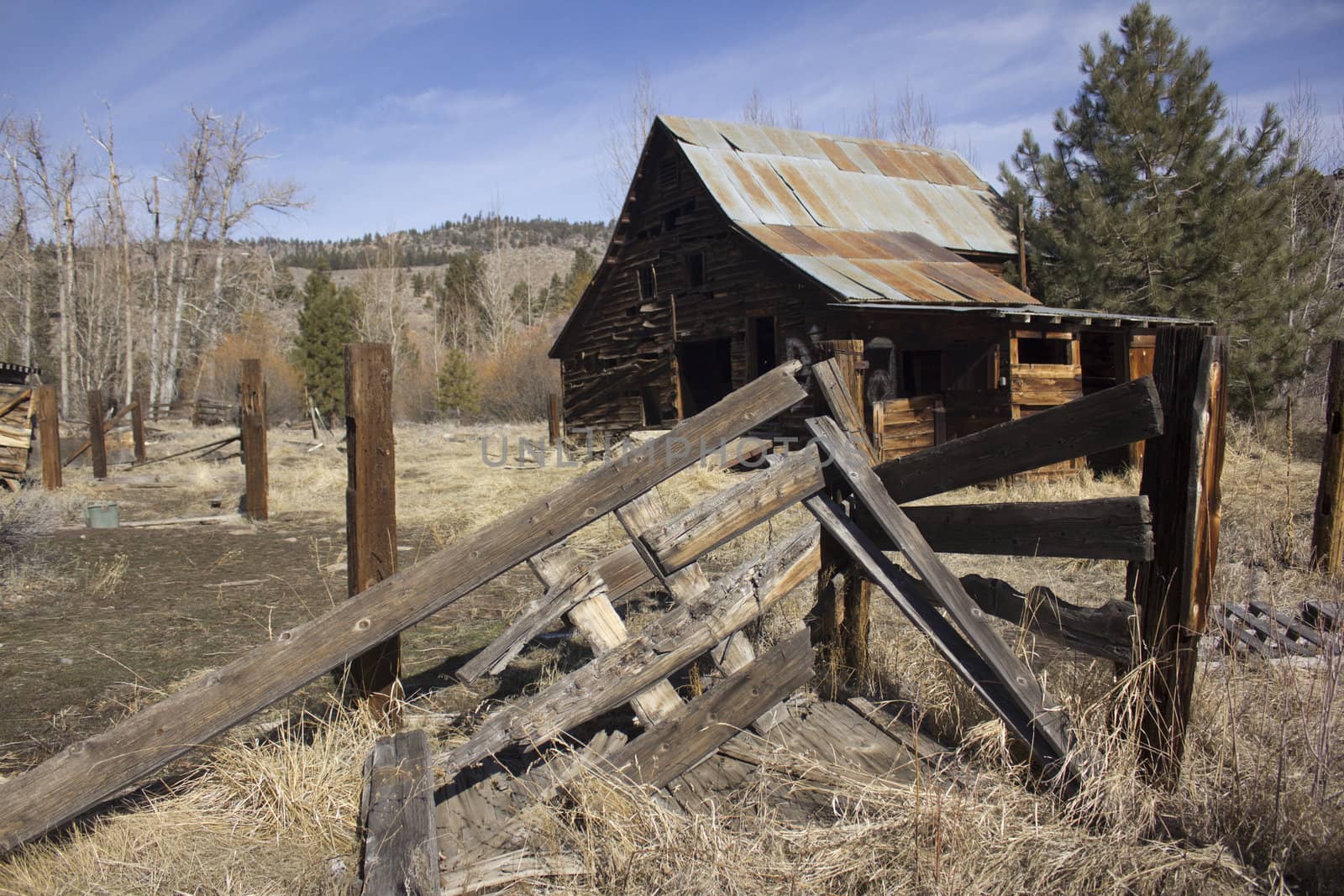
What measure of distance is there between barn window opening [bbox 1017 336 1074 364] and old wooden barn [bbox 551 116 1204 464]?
0.06 m

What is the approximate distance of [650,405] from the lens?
18.5 metres

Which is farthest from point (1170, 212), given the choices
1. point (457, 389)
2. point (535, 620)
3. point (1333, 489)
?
point (457, 389)

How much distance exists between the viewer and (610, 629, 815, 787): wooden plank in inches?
126

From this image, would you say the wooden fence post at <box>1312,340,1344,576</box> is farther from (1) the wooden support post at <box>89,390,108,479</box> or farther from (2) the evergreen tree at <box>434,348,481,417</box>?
(2) the evergreen tree at <box>434,348,481,417</box>

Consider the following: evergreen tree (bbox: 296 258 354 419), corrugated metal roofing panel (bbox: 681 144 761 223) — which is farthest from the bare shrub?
corrugated metal roofing panel (bbox: 681 144 761 223)

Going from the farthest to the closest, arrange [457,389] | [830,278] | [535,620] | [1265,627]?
[457,389] < [830,278] < [1265,627] < [535,620]

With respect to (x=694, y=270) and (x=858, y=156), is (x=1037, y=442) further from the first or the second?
(x=858, y=156)

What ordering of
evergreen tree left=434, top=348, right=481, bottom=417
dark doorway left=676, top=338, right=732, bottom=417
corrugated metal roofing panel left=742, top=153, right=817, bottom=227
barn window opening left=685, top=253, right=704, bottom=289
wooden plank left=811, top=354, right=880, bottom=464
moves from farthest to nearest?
evergreen tree left=434, top=348, right=481, bottom=417, dark doorway left=676, top=338, right=732, bottom=417, barn window opening left=685, top=253, right=704, bottom=289, corrugated metal roofing panel left=742, top=153, right=817, bottom=227, wooden plank left=811, top=354, right=880, bottom=464

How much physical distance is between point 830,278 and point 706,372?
8.04 metres

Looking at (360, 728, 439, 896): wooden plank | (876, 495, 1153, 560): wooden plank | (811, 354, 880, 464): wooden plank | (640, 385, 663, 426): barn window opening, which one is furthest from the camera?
(640, 385, 663, 426): barn window opening

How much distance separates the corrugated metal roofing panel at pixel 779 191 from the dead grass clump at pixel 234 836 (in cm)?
1385

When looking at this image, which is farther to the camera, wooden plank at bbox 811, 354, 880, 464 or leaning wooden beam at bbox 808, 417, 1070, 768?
wooden plank at bbox 811, 354, 880, 464

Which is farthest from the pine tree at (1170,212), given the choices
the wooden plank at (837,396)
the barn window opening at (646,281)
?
the wooden plank at (837,396)

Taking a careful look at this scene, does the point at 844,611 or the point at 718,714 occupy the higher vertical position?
the point at 844,611
